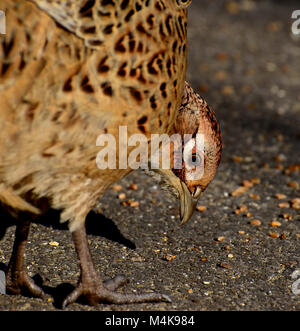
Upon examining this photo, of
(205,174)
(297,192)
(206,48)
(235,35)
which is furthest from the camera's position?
(235,35)

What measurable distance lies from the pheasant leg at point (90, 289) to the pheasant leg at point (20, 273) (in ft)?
0.75

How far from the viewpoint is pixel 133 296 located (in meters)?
3.35

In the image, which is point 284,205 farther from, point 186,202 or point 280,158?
point 186,202

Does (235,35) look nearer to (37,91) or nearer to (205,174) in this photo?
(205,174)

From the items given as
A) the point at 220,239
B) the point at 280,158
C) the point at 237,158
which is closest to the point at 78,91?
the point at 220,239

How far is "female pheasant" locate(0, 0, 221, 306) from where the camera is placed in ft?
8.71

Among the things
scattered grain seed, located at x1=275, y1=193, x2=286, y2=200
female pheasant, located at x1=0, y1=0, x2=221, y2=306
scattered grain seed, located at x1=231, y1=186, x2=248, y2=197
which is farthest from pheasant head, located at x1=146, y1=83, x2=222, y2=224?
scattered grain seed, located at x1=275, y1=193, x2=286, y2=200

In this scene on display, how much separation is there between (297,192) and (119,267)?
1941 mm

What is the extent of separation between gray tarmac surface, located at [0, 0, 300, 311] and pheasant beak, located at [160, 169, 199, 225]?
24 cm

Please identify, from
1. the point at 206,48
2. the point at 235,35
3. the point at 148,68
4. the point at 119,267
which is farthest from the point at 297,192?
the point at 235,35

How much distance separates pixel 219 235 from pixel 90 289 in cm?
128

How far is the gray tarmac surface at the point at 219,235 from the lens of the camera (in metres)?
3.50

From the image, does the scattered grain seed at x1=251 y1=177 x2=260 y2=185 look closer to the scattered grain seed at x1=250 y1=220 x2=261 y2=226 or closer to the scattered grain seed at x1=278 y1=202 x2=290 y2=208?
the scattered grain seed at x1=278 y1=202 x2=290 y2=208

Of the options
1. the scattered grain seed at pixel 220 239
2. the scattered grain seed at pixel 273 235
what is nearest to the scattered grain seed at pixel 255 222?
the scattered grain seed at pixel 273 235
